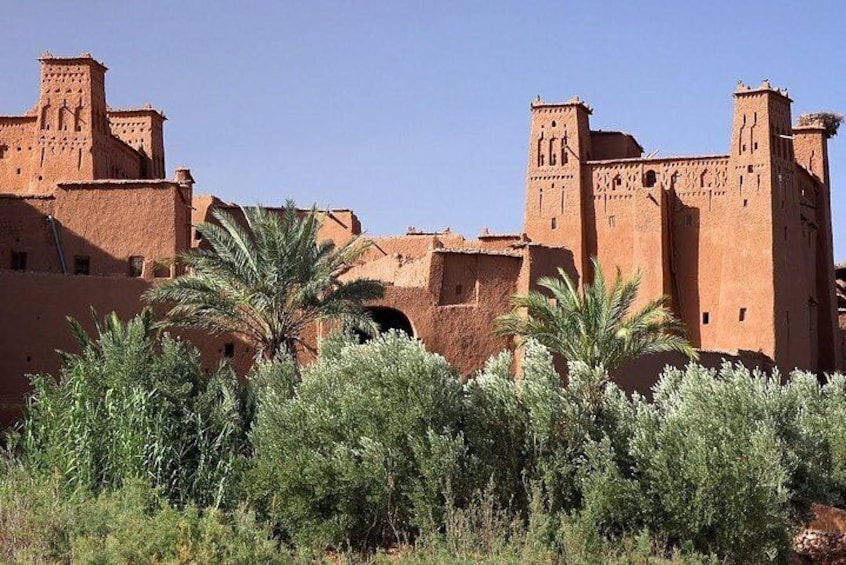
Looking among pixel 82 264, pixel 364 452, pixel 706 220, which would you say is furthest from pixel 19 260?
pixel 706 220

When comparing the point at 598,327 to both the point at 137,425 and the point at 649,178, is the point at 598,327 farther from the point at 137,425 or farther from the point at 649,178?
the point at 649,178

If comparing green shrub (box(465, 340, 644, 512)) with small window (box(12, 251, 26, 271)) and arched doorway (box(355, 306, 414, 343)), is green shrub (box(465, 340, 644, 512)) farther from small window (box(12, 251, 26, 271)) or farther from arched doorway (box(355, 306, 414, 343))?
small window (box(12, 251, 26, 271))

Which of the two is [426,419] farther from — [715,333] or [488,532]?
[715,333]

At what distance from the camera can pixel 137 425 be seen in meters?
21.6

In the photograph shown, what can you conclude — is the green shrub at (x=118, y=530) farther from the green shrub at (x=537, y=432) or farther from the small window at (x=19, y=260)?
the small window at (x=19, y=260)

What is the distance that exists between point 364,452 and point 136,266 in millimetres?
12922

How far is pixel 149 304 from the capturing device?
28.3m

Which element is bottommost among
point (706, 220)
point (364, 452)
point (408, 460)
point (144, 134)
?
point (408, 460)

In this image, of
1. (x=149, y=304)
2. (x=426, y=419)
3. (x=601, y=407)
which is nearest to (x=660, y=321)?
(x=601, y=407)

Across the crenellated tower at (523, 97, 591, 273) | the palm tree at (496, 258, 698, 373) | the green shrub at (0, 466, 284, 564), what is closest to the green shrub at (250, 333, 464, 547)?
the green shrub at (0, 466, 284, 564)

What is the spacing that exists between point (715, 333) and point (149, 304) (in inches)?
849

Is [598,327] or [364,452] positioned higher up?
[598,327]

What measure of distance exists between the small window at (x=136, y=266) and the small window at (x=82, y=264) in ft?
2.97

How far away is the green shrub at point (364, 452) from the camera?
20812 millimetres
